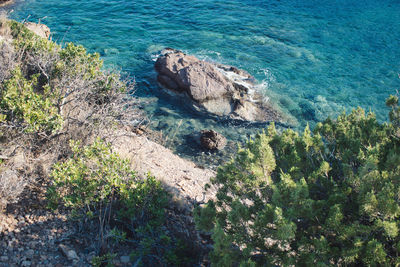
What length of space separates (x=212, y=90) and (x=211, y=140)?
276 centimetres

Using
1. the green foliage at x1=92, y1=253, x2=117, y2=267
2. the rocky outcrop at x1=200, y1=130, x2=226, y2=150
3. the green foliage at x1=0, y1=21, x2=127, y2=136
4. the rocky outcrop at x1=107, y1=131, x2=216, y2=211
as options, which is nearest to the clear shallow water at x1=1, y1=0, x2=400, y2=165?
the rocky outcrop at x1=200, y1=130, x2=226, y2=150

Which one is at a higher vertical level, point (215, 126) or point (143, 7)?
point (143, 7)

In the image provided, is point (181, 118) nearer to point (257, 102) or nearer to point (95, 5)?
point (257, 102)

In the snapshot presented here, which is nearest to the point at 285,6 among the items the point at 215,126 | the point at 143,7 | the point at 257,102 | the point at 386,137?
the point at 143,7

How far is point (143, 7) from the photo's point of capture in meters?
22.7

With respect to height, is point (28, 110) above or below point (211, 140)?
above

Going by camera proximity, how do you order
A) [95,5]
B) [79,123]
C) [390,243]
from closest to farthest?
[390,243]
[79,123]
[95,5]

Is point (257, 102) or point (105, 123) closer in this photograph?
point (105, 123)

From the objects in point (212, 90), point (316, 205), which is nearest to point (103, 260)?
point (316, 205)

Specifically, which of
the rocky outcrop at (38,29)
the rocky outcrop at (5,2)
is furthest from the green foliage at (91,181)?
the rocky outcrop at (5,2)

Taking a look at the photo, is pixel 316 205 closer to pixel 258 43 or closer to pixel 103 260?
pixel 103 260

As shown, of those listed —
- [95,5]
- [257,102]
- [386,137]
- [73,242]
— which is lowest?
[73,242]

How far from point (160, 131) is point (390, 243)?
26.5 feet

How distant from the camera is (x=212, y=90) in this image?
12578 millimetres
